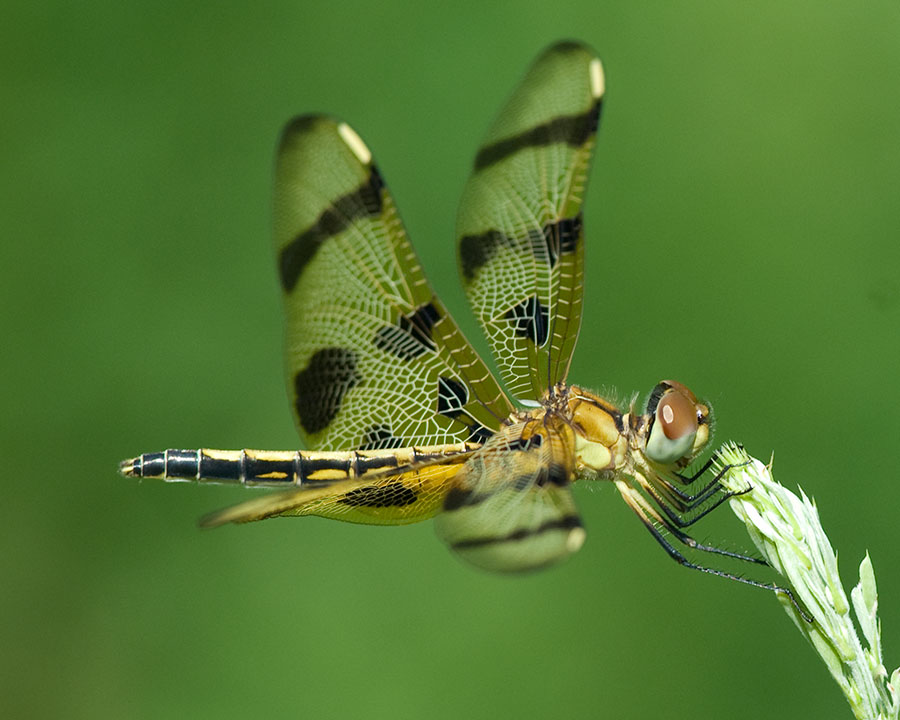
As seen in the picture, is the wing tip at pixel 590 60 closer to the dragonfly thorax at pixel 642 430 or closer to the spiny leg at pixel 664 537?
the dragonfly thorax at pixel 642 430

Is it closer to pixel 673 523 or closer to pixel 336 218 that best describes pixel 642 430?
pixel 673 523

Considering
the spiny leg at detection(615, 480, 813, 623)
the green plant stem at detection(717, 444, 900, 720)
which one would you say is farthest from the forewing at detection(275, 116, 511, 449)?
the green plant stem at detection(717, 444, 900, 720)

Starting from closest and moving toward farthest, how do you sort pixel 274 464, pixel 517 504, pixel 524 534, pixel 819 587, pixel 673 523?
pixel 819 587 < pixel 524 534 < pixel 517 504 < pixel 673 523 < pixel 274 464

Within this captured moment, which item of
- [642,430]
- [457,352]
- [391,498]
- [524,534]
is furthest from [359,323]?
[524,534]

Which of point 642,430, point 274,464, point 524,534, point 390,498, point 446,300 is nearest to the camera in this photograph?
point 524,534

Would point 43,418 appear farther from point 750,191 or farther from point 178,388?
point 750,191

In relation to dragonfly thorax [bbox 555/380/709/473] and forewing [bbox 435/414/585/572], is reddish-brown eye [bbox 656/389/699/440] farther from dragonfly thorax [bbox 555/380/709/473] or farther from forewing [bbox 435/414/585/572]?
forewing [bbox 435/414/585/572]

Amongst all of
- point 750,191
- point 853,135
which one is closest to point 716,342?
point 750,191
